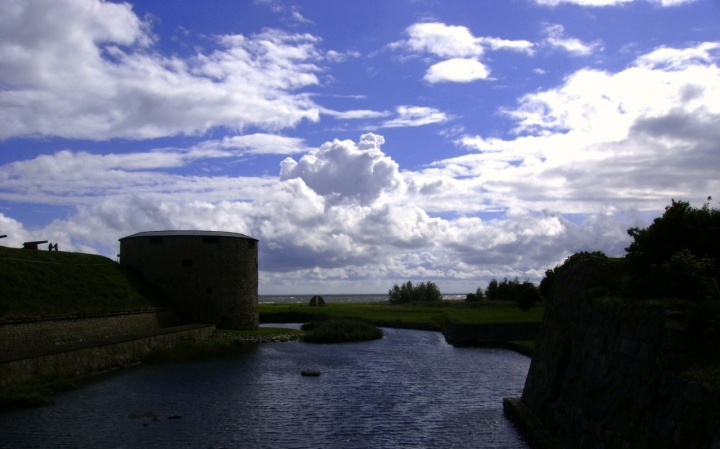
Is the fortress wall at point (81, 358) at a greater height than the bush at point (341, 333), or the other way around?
the fortress wall at point (81, 358)

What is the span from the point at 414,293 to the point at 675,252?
257 feet

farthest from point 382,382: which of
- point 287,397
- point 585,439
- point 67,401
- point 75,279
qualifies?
point 75,279

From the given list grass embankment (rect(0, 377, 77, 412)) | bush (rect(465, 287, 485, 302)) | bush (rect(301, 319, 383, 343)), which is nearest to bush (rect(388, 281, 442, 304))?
bush (rect(465, 287, 485, 302))

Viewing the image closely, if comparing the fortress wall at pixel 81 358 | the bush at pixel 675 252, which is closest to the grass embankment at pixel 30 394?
Result: the fortress wall at pixel 81 358

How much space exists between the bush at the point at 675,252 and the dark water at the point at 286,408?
4.84 m

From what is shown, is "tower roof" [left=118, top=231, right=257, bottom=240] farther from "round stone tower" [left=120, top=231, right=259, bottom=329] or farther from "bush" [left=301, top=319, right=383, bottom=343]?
"bush" [left=301, top=319, right=383, bottom=343]

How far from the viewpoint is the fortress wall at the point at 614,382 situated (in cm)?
716

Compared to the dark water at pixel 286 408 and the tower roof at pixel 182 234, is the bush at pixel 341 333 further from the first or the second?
the dark water at pixel 286 408

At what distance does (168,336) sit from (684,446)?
2615cm

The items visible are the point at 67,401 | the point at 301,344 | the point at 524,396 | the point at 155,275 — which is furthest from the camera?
the point at 155,275

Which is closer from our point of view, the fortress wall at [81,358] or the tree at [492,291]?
the fortress wall at [81,358]

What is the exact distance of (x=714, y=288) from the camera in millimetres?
9562

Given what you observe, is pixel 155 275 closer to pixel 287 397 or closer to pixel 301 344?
pixel 301 344

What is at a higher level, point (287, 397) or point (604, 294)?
point (604, 294)
